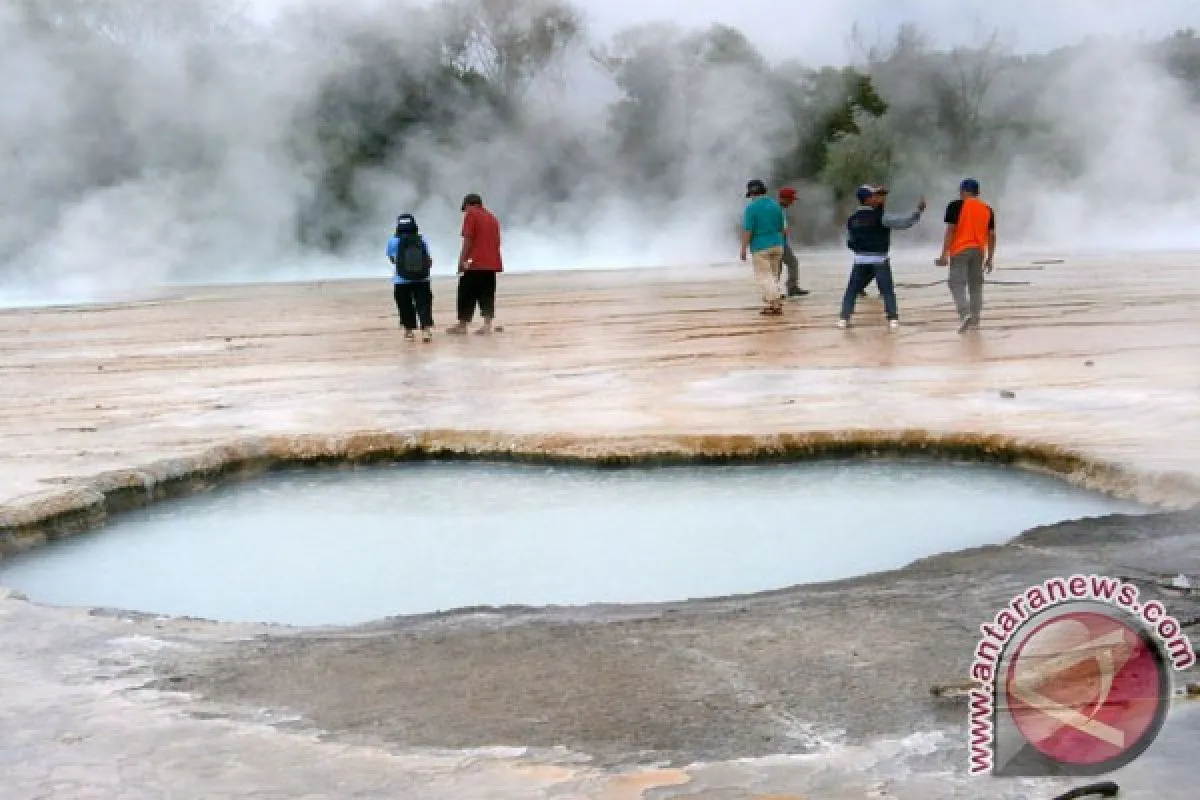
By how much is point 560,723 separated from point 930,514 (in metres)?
2.51

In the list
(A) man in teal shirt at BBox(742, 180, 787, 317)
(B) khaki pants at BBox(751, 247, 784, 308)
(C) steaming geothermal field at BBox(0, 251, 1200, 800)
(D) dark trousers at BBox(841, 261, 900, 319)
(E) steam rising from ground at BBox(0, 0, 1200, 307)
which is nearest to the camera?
(C) steaming geothermal field at BBox(0, 251, 1200, 800)

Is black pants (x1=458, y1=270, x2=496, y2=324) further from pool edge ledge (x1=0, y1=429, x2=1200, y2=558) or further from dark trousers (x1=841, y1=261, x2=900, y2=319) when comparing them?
pool edge ledge (x1=0, y1=429, x2=1200, y2=558)

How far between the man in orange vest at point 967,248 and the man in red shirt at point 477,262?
3487 millimetres

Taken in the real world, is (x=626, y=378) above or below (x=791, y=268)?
below

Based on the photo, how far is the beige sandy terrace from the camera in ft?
19.1

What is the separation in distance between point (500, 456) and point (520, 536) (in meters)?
1.22

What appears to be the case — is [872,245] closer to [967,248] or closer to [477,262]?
[967,248]

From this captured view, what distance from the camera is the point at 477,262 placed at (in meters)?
11.2

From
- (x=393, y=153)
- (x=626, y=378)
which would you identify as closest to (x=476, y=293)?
(x=626, y=378)

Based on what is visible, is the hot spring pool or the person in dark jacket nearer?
the hot spring pool

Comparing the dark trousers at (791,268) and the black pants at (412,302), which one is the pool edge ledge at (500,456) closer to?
the black pants at (412,302)

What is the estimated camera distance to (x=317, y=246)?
27828mm

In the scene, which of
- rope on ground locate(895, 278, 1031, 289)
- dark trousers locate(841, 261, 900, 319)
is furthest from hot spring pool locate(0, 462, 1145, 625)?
rope on ground locate(895, 278, 1031, 289)

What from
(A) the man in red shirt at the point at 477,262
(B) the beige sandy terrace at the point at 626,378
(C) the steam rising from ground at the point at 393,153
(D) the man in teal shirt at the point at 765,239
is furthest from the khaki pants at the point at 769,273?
(C) the steam rising from ground at the point at 393,153
